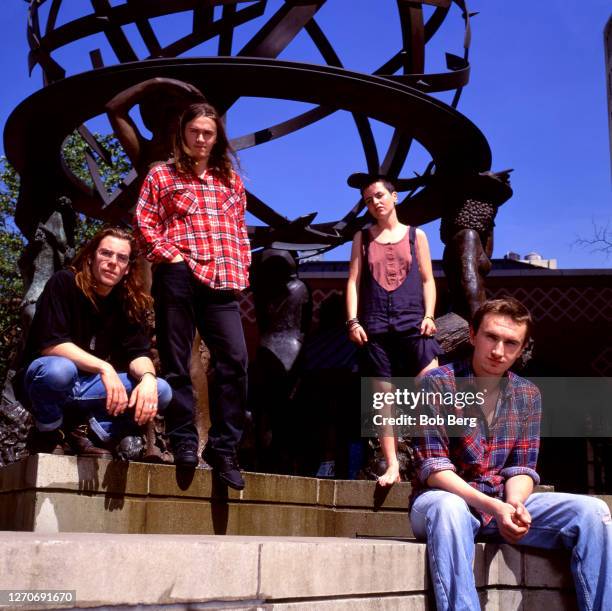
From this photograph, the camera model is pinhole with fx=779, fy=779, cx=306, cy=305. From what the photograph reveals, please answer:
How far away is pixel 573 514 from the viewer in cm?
279

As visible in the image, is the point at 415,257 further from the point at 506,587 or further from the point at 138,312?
the point at 506,587

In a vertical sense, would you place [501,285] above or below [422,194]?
above

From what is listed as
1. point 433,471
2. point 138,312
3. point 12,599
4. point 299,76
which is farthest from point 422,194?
point 12,599

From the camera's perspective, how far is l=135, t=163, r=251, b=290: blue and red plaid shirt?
3.65 metres

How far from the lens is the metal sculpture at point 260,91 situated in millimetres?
5645

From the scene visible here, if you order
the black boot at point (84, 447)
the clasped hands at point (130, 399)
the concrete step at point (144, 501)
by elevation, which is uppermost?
the clasped hands at point (130, 399)

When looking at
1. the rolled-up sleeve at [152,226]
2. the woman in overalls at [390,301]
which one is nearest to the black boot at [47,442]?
the rolled-up sleeve at [152,226]

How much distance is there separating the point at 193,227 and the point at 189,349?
0.58m

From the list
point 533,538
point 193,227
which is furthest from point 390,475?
point 193,227

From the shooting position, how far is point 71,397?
3.41 m

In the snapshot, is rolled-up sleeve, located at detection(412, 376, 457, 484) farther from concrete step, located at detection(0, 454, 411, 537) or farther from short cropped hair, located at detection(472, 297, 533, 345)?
concrete step, located at detection(0, 454, 411, 537)

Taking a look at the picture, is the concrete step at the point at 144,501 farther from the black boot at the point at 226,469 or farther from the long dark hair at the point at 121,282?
the long dark hair at the point at 121,282

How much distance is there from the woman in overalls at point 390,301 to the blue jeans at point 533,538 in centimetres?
154

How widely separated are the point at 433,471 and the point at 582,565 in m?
0.60
